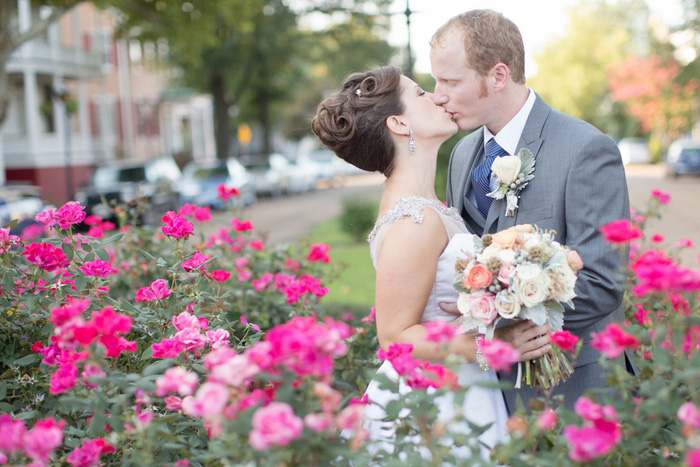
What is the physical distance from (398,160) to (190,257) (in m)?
1.04

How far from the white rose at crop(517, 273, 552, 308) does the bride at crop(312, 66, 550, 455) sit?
0.25 meters

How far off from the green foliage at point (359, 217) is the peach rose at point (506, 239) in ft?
38.8

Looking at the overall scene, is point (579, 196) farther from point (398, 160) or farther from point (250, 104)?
point (250, 104)

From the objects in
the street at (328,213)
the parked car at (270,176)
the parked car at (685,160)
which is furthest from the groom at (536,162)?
the parked car at (685,160)

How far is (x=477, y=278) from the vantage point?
2.27 m

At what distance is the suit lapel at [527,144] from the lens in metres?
3.02

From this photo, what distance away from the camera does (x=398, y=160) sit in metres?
3.08

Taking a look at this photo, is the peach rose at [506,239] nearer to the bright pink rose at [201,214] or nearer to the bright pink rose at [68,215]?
the bright pink rose at [68,215]

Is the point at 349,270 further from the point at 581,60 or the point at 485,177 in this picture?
the point at 581,60

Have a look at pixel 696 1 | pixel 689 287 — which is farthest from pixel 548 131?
pixel 696 1

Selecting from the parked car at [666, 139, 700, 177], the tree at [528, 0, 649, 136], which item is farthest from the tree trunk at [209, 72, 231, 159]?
the tree at [528, 0, 649, 136]

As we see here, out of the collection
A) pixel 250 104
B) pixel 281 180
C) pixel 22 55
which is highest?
pixel 22 55

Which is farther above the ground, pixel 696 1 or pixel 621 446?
pixel 696 1

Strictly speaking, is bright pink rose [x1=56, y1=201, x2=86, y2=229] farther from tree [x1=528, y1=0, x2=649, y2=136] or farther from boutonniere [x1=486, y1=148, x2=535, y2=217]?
tree [x1=528, y1=0, x2=649, y2=136]
